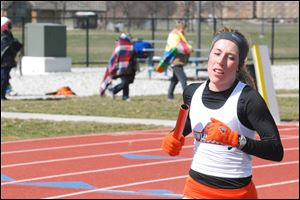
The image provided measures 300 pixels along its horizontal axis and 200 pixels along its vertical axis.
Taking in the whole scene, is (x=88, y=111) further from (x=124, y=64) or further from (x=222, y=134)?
(x=222, y=134)

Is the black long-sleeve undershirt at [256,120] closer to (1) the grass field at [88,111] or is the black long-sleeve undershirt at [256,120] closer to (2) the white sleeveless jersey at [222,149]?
(2) the white sleeveless jersey at [222,149]

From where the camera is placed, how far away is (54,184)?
33.4 ft

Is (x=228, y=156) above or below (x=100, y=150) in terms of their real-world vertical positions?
above

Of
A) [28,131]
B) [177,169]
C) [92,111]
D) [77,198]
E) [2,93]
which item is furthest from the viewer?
[2,93]

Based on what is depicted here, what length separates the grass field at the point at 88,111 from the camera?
1531 cm

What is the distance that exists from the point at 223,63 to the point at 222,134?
1.20ft

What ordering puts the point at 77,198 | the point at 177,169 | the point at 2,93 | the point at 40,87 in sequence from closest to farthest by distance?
the point at 77,198
the point at 177,169
the point at 2,93
the point at 40,87

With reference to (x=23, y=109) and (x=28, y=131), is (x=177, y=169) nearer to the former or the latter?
(x=28, y=131)

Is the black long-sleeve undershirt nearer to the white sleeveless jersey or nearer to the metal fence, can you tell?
the white sleeveless jersey

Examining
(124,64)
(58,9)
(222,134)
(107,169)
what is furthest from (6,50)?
(58,9)

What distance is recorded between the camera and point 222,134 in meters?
4.02

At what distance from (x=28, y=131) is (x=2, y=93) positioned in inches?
199

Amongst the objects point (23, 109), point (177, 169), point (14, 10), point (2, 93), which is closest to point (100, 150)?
point (177, 169)

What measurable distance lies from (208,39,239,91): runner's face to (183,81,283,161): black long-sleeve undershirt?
78mm
